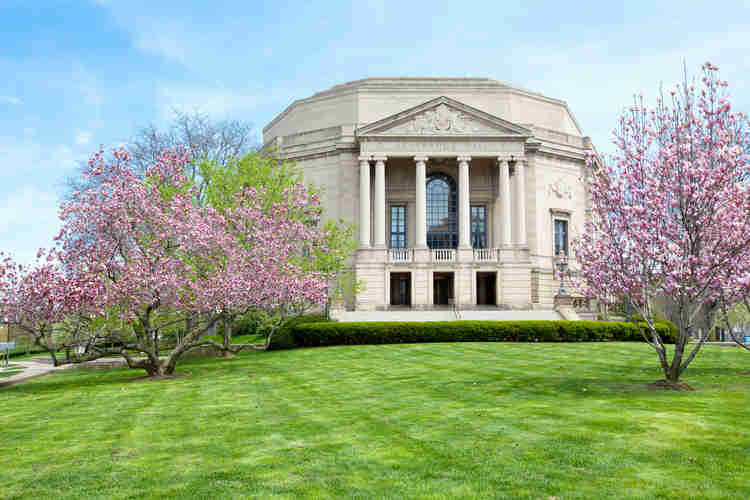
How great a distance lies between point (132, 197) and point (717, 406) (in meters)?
15.9

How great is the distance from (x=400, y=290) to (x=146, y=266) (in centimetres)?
3111

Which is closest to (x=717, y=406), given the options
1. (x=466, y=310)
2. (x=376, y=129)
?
(x=466, y=310)

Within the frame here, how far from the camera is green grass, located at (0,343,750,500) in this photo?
7293mm

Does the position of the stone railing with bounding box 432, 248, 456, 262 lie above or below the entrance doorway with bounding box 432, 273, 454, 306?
above

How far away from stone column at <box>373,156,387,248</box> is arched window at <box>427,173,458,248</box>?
4621 millimetres

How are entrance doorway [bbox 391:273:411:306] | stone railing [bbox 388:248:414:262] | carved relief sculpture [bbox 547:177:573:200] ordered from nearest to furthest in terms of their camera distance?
stone railing [bbox 388:248:414:262], entrance doorway [bbox 391:273:411:306], carved relief sculpture [bbox 547:177:573:200]

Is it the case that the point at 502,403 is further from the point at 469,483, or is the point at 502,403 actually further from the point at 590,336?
the point at 590,336

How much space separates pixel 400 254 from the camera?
143 ft

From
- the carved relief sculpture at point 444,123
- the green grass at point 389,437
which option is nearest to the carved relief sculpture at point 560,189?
the carved relief sculpture at point 444,123

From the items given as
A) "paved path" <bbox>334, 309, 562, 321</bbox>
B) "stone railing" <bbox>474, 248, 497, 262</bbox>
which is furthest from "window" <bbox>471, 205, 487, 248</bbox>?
"paved path" <bbox>334, 309, 562, 321</bbox>

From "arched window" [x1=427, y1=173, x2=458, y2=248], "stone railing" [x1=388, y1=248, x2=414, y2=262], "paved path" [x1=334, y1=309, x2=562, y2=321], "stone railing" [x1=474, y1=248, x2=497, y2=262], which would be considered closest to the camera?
"paved path" [x1=334, y1=309, x2=562, y2=321]

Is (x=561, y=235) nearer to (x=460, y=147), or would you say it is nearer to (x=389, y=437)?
(x=460, y=147)

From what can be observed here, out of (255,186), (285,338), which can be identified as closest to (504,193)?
(285,338)

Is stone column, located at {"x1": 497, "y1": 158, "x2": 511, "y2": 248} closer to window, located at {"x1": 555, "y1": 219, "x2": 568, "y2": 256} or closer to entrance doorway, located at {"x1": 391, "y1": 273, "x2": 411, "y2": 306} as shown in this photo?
window, located at {"x1": 555, "y1": 219, "x2": 568, "y2": 256}
